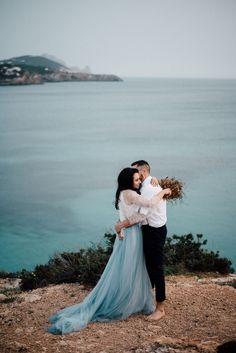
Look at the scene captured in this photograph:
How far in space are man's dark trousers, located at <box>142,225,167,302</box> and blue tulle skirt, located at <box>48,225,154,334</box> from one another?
0.10 metres

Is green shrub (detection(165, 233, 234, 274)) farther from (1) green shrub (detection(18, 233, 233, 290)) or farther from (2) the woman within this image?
(2) the woman

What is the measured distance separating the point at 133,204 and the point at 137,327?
1539 mm

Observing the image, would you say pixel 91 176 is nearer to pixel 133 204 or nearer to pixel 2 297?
pixel 2 297

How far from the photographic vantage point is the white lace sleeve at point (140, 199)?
518cm

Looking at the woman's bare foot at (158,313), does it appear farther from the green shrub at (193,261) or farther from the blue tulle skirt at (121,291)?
the green shrub at (193,261)

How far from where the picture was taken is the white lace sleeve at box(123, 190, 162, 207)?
17.0 feet

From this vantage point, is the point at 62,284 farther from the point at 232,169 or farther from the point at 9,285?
the point at 232,169

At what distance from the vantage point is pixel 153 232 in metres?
5.37

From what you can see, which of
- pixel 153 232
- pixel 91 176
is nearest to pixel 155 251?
pixel 153 232

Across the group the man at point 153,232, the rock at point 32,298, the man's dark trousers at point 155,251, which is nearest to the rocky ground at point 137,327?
the rock at point 32,298

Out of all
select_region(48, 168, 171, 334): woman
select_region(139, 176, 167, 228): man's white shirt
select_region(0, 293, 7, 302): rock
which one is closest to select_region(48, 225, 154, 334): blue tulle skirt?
select_region(48, 168, 171, 334): woman

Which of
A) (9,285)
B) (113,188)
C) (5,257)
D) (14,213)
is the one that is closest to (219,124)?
(113,188)

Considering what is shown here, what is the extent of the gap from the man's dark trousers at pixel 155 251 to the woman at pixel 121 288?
0.10 metres

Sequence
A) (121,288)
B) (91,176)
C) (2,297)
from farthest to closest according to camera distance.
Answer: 1. (91,176)
2. (2,297)
3. (121,288)
